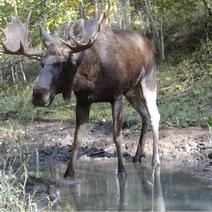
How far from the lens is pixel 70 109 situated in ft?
43.8

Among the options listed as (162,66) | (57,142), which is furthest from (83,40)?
(162,66)

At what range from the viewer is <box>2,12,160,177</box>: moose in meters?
7.76

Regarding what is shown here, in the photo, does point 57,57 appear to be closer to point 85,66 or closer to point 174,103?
point 85,66

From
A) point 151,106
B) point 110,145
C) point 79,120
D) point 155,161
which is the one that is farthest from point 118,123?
point 110,145

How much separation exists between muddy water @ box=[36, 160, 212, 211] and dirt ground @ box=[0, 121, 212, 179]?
1.83 feet

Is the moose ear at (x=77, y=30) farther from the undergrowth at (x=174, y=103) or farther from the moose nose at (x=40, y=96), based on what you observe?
the undergrowth at (x=174, y=103)

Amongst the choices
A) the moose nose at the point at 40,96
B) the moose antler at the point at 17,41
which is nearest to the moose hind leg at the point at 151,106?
the moose antler at the point at 17,41

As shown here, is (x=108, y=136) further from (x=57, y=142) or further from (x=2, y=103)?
(x=2, y=103)

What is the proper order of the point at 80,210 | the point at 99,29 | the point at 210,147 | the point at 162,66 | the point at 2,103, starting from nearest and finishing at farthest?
the point at 80,210
the point at 99,29
the point at 210,147
the point at 2,103
the point at 162,66

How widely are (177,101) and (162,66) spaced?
385cm

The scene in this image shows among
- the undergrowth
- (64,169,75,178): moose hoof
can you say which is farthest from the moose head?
the undergrowth

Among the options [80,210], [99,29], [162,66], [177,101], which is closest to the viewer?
[80,210]

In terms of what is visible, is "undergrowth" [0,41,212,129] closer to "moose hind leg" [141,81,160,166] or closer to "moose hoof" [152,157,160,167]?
"moose hind leg" [141,81,160,166]

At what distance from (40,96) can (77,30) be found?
4.00 feet
